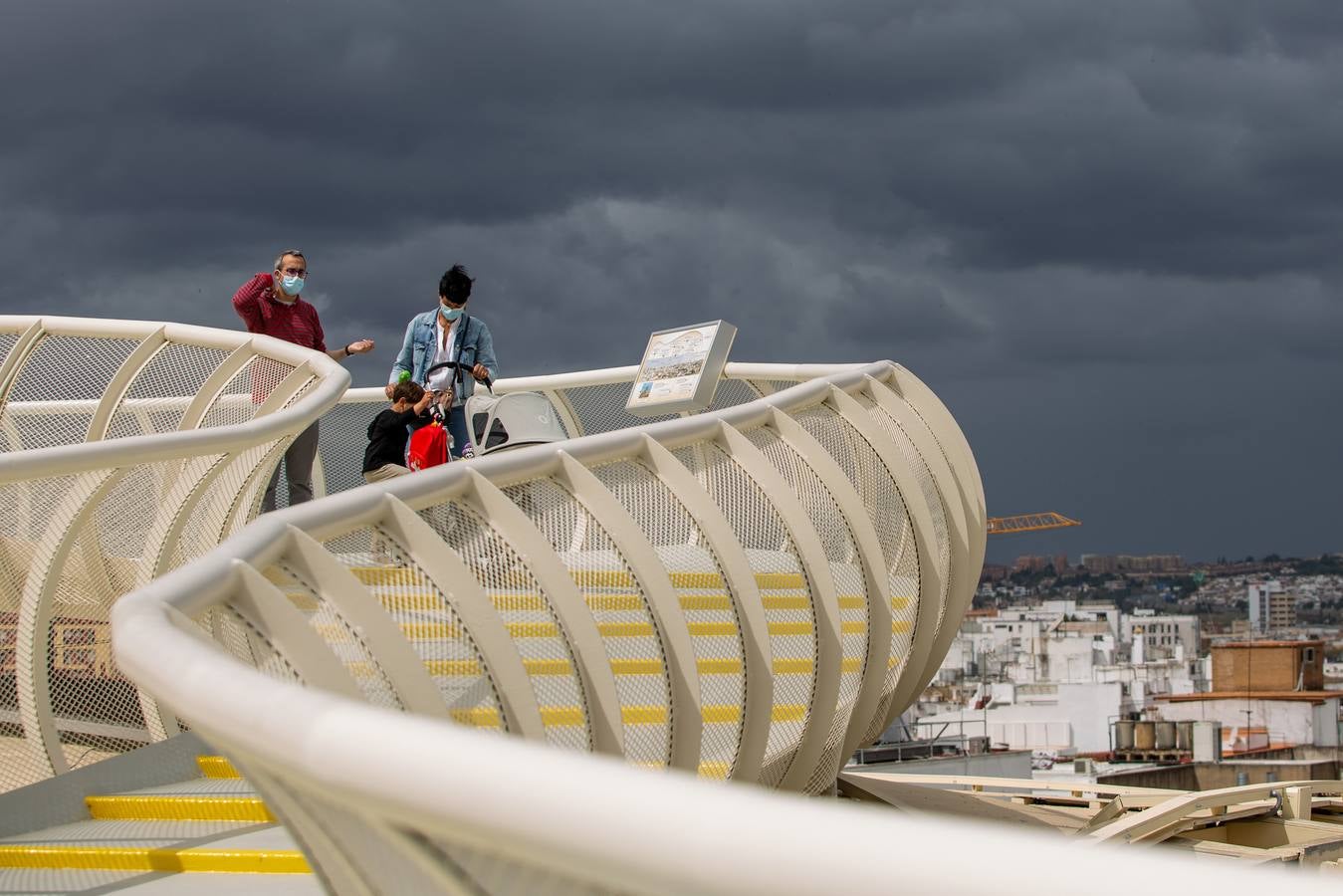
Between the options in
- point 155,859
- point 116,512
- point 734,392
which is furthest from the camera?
point 734,392

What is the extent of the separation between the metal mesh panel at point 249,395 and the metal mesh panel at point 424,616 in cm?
546

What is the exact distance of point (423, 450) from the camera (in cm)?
1134

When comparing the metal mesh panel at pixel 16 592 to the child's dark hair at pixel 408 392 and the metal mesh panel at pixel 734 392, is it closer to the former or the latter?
the child's dark hair at pixel 408 392

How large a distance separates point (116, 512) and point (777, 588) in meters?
3.24

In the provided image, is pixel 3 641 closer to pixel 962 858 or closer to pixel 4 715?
pixel 4 715

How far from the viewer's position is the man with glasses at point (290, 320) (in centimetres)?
1156

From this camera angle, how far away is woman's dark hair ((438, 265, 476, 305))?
11573 millimetres

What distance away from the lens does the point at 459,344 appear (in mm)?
11812

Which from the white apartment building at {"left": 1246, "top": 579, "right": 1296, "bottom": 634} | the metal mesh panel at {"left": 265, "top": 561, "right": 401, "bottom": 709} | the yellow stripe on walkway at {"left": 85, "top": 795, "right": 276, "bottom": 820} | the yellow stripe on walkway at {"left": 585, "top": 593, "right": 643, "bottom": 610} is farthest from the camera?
the white apartment building at {"left": 1246, "top": 579, "right": 1296, "bottom": 634}

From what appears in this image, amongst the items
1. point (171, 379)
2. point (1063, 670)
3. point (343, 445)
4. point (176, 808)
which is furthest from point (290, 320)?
point (1063, 670)

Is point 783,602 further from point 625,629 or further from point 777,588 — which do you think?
point 625,629

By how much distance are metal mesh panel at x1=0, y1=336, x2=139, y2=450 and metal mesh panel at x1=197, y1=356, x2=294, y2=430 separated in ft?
3.01

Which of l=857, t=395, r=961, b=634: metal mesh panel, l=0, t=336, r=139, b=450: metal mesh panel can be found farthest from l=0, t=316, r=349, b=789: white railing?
l=857, t=395, r=961, b=634: metal mesh panel

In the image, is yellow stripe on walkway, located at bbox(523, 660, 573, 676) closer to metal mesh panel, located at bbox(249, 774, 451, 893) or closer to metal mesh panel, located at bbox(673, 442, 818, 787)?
metal mesh panel, located at bbox(673, 442, 818, 787)
